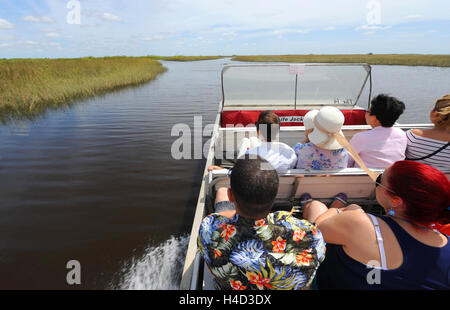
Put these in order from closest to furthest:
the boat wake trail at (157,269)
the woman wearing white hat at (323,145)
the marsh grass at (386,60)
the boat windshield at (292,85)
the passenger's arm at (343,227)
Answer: the passenger's arm at (343,227)
the woman wearing white hat at (323,145)
the boat wake trail at (157,269)
the boat windshield at (292,85)
the marsh grass at (386,60)

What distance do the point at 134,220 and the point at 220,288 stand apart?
2981 millimetres

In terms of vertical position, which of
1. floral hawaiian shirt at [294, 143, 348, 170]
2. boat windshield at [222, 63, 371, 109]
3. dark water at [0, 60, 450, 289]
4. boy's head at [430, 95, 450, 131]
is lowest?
dark water at [0, 60, 450, 289]

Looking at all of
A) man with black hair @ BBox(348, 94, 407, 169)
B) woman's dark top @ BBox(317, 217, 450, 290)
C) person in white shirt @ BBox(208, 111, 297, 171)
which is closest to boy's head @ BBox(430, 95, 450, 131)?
man with black hair @ BBox(348, 94, 407, 169)

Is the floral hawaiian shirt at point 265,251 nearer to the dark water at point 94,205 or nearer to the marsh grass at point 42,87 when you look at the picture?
the dark water at point 94,205

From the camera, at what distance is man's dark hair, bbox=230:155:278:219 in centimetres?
110

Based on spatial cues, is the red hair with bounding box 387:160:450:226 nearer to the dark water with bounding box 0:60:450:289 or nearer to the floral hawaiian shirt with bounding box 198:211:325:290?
the floral hawaiian shirt with bounding box 198:211:325:290

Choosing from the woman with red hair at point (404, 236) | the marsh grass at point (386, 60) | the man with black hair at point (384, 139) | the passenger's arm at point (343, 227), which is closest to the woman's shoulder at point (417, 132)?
the man with black hair at point (384, 139)

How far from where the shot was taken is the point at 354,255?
46.8 inches

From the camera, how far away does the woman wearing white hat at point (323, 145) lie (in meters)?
2.04

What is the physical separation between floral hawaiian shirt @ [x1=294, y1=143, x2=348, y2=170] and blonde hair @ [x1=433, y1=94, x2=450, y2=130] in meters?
0.90

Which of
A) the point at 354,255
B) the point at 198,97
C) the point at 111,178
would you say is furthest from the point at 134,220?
the point at 198,97

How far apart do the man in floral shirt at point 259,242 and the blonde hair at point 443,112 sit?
1.94 meters

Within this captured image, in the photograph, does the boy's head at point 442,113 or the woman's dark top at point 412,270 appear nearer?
the woman's dark top at point 412,270
